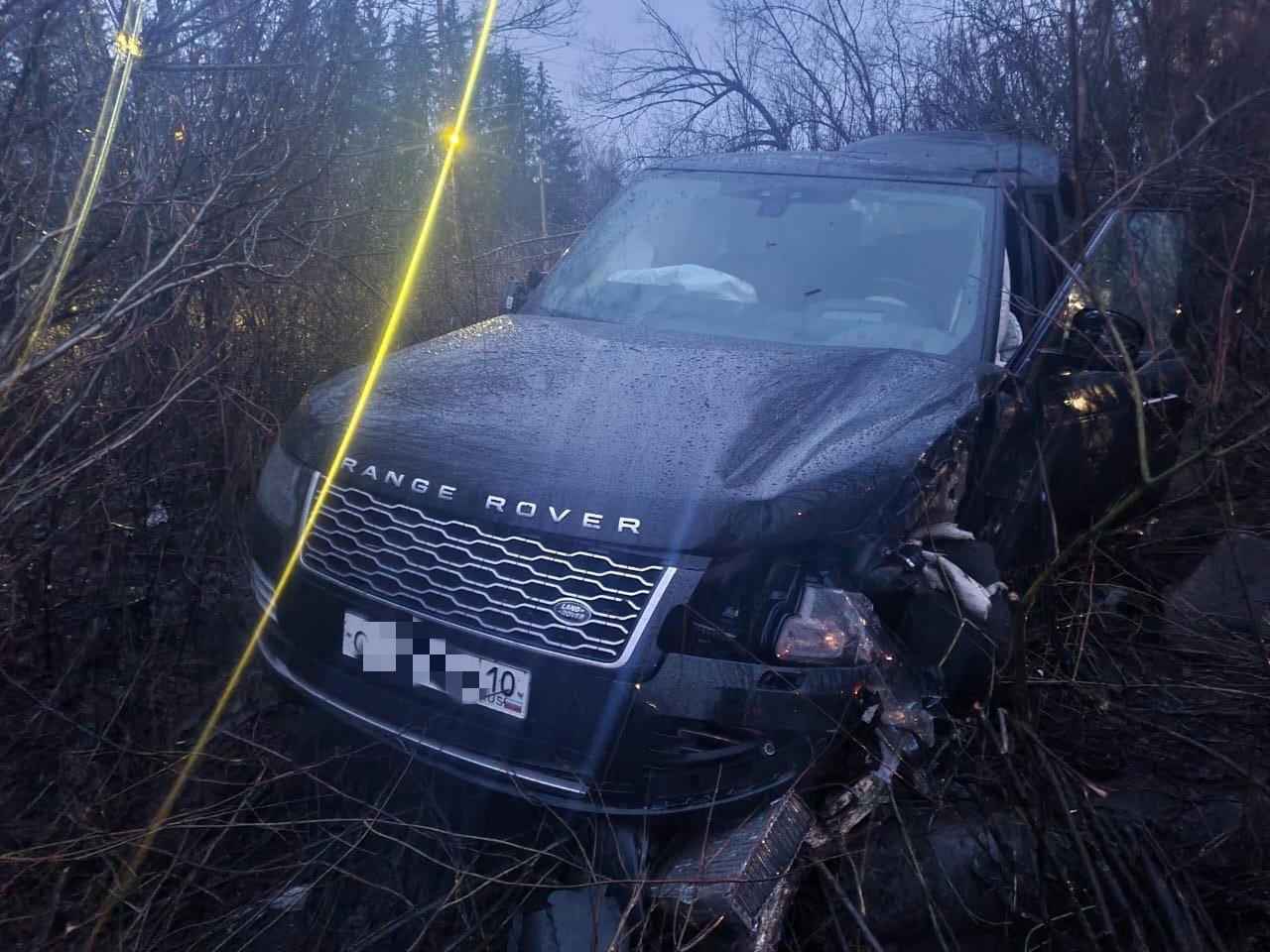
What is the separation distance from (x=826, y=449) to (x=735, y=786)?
849 millimetres

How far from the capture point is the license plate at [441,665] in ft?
7.61

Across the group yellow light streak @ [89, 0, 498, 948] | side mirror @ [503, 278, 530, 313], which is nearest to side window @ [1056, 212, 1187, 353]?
side mirror @ [503, 278, 530, 313]

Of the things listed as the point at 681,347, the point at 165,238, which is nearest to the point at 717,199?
the point at 681,347

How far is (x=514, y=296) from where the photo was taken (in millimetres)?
4352

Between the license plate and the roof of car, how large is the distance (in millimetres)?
2596

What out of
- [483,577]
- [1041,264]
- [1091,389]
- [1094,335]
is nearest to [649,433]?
[483,577]

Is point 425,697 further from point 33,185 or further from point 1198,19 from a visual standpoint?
point 1198,19

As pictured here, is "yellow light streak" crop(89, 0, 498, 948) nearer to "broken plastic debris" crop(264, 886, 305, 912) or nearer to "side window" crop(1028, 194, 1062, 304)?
"broken plastic debris" crop(264, 886, 305, 912)

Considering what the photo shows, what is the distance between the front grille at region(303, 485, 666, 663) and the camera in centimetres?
227

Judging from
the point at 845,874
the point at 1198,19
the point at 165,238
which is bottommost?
the point at 845,874

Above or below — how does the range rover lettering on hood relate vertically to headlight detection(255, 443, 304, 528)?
above

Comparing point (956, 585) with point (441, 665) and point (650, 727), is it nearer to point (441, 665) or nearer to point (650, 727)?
point (650, 727)

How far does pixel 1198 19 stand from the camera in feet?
16.4

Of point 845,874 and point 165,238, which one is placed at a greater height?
point 165,238
